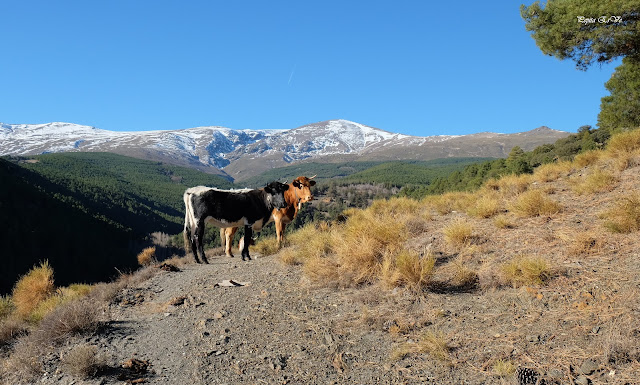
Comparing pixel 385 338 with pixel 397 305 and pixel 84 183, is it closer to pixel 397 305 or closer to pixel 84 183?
pixel 397 305

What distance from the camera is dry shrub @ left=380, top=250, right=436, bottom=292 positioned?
5.74m

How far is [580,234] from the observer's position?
5965 millimetres

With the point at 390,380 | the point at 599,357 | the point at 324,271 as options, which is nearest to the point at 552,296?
the point at 599,357

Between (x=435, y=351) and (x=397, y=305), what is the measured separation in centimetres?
133

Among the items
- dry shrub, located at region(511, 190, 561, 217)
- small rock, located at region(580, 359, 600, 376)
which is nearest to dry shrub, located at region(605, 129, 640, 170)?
dry shrub, located at region(511, 190, 561, 217)

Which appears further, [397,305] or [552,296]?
[397,305]

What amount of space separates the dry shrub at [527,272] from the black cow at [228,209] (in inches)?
264

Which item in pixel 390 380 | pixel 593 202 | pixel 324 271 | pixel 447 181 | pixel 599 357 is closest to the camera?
pixel 599 357

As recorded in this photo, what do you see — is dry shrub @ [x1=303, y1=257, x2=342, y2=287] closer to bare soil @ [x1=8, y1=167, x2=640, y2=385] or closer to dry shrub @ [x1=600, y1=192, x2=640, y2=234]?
bare soil @ [x1=8, y1=167, x2=640, y2=385]

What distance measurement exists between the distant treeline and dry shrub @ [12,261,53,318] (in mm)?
18811

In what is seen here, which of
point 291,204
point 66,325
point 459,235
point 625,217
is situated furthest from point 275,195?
point 625,217

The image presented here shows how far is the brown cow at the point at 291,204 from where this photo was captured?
11195 mm

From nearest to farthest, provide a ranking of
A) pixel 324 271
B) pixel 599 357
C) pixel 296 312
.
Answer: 1. pixel 599 357
2. pixel 296 312
3. pixel 324 271

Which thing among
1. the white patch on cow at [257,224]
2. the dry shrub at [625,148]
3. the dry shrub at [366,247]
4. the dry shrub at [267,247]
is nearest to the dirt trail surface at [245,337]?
the dry shrub at [366,247]
